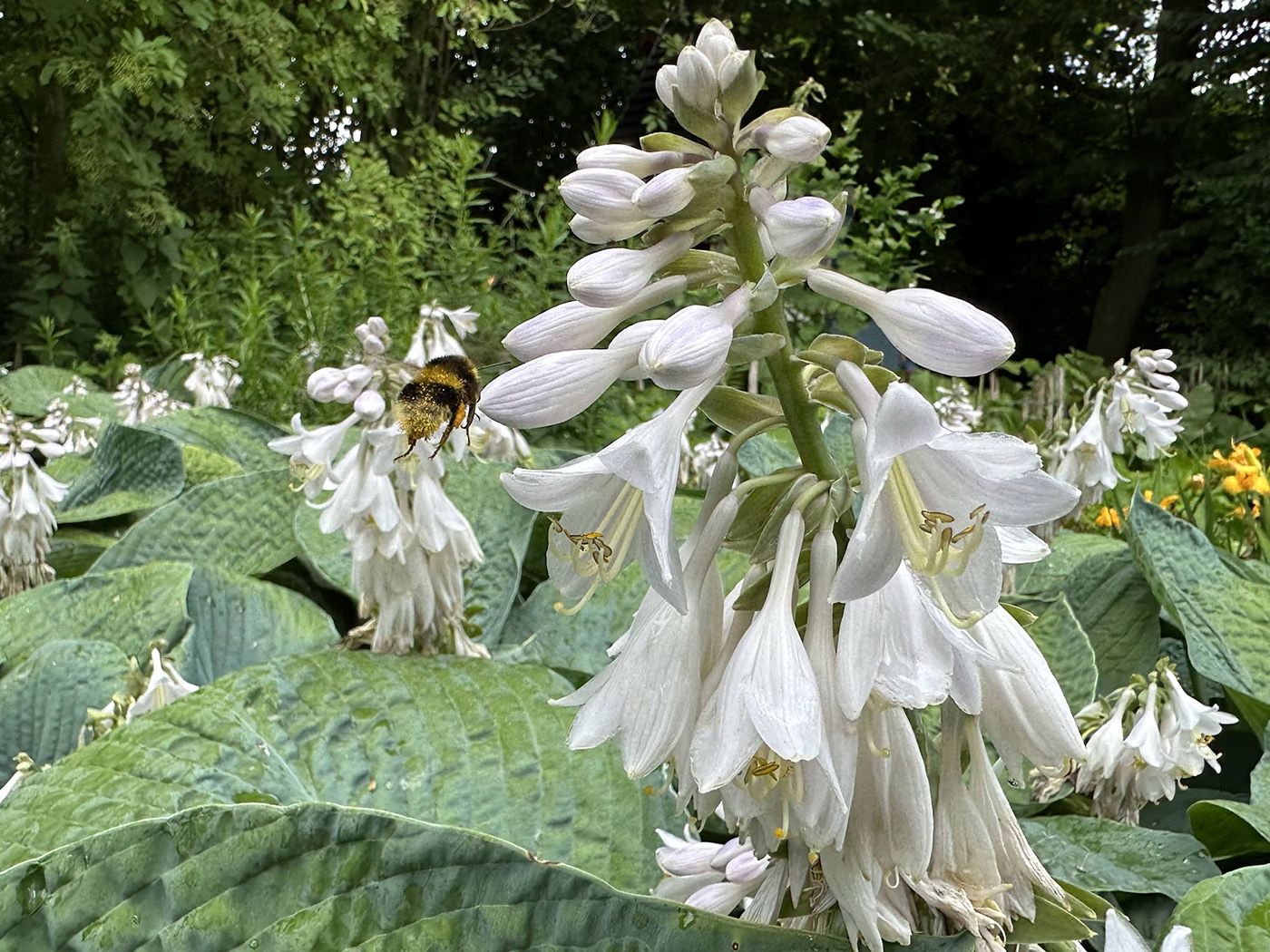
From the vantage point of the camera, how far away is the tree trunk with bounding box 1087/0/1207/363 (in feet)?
35.3

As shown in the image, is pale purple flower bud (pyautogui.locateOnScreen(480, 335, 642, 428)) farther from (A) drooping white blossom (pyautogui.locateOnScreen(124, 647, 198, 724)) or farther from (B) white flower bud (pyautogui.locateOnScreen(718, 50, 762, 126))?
(A) drooping white blossom (pyautogui.locateOnScreen(124, 647, 198, 724))

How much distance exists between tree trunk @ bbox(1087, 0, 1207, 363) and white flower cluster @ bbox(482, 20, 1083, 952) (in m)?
11.3

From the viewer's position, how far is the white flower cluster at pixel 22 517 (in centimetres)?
239

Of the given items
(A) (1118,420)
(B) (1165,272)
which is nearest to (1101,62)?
(B) (1165,272)

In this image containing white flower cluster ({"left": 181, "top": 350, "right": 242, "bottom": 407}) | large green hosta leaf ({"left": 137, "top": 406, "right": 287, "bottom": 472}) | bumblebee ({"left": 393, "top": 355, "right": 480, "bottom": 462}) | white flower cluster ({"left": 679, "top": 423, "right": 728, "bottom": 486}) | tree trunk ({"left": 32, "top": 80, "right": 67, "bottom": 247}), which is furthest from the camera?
tree trunk ({"left": 32, "top": 80, "right": 67, "bottom": 247})

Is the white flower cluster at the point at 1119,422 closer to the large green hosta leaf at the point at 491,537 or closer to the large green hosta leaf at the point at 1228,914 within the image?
the large green hosta leaf at the point at 491,537

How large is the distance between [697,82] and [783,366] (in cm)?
22

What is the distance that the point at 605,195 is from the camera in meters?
0.74

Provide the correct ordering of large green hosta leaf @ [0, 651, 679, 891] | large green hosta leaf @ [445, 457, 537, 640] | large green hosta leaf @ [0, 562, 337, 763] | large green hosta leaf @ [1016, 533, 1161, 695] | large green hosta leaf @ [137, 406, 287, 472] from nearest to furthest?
large green hosta leaf @ [0, 651, 679, 891] → large green hosta leaf @ [0, 562, 337, 763] → large green hosta leaf @ [1016, 533, 1161, 695] → large green hosta leaf @ [445, 457, 537, 640] → large green hosta leaf @ [137, 406, 287, 472]

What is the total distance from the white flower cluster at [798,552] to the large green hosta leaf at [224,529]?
1922mm

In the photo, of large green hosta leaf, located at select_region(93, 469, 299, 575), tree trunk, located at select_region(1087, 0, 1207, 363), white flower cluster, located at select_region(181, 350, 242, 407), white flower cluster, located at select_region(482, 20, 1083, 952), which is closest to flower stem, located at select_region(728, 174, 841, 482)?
white flower cluster, located at select_region(482, 20, 1083, 952)

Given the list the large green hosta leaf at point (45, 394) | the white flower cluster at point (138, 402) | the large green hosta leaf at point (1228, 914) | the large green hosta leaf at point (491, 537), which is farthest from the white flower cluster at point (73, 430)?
the large green hosta leaf at point (1228, 914)

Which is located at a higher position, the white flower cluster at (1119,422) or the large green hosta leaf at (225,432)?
the white flower cluster at (1119,422)

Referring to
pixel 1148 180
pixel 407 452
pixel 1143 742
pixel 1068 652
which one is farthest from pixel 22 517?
pixel 1148 180
